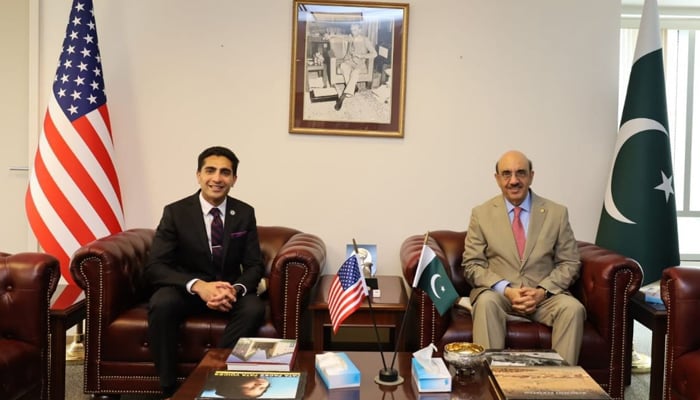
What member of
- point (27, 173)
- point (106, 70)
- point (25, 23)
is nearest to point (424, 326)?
point (106, 70)

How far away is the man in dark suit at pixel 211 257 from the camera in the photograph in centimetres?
296

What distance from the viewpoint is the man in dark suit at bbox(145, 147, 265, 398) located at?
2955mm

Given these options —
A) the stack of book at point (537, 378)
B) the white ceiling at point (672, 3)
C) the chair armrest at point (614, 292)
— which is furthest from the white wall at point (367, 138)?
the stack of book at point (537, 378)

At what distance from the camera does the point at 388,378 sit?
2180 mm

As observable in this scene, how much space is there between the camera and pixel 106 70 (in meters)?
4.06

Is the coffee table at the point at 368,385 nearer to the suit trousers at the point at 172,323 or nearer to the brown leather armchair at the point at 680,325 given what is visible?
the suit trousers at the point at 172,323

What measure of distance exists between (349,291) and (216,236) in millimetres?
1305

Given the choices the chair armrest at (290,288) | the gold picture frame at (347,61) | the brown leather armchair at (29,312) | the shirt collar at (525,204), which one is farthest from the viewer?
the gold picture frame at (347,61)

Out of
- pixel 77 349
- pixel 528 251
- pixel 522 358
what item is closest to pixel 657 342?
pixel 528 251

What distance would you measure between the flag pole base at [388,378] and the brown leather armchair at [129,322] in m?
0.90

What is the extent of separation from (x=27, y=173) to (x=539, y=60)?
372 cm

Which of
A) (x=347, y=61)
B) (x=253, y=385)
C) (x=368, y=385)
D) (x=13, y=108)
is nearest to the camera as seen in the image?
(x=253, y=385)

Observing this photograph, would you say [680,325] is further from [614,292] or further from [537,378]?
[537,378]

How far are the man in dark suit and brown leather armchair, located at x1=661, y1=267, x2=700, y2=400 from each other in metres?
1.90
